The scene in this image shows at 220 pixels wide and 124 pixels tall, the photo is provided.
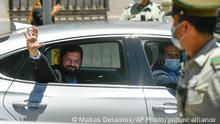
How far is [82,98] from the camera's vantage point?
384 cm

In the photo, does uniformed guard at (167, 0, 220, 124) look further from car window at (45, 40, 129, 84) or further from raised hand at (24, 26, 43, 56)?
car window at (45, 40, 129, 84)

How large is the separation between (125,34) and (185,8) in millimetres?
2044

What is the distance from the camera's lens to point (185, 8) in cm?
202

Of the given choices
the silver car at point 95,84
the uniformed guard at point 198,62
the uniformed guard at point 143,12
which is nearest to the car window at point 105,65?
the silver car at point 95,84

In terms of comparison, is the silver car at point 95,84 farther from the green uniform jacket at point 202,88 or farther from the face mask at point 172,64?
the green uniform jacket at point 202,88

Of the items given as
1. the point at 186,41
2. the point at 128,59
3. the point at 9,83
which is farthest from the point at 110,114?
the point at 186,41

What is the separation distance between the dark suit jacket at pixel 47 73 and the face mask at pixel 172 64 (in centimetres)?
73

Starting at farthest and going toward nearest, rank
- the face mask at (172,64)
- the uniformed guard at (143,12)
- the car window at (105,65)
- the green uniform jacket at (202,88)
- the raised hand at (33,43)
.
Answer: the uniformed guard at (143,12) → the face mask at (172,64) → the car window at (105,65) → the raised hand at (33,43) → the green uniform jacket at (202,88)

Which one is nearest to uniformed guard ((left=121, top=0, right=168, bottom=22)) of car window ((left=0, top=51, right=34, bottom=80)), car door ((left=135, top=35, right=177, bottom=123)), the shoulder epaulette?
car door ((left=135, top=35, right=177, bottom=123))

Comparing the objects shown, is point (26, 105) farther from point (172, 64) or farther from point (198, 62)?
point (198, 62)

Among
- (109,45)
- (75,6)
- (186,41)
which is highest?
(186,41)

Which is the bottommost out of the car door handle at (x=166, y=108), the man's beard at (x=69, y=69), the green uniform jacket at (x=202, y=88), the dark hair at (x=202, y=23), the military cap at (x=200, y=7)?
the car door handle at (x=166, y=108)

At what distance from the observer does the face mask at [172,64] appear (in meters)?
4.20

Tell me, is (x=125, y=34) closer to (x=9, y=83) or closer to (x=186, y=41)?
(x=9, y=83)
